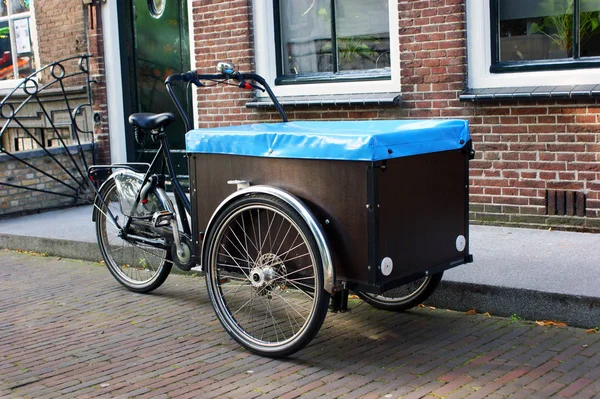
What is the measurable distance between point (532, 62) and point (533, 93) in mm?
375

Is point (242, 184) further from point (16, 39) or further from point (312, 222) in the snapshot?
point (16, 39)

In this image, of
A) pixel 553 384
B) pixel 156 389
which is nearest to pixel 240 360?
pixel 156 389

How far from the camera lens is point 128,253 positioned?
6.24 metres

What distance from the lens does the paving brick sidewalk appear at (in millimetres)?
3975

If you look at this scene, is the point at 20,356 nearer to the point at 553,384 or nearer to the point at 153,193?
the point at 153,193

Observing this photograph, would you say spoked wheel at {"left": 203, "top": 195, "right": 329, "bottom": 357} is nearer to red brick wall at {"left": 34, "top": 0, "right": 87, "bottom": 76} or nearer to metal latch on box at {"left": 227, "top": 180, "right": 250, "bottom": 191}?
metal latch on box at {"left": 227, "top": 180, "right": 250, "bottom": 191}

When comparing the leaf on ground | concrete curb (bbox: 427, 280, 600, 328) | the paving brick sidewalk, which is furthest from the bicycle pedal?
the leaf on ground

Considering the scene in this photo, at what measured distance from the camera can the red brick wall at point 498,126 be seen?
668cm

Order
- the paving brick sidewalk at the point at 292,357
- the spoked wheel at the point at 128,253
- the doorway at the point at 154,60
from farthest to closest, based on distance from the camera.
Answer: the doorway at the point at 154,60 < the spoked wheel at the point at 128,253 < the paving brick sidewalk at the point at 292,357

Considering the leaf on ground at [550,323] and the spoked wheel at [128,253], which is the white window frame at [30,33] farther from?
the leaf on ground at [550,323]

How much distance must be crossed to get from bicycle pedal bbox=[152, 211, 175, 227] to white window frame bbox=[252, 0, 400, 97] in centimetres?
295

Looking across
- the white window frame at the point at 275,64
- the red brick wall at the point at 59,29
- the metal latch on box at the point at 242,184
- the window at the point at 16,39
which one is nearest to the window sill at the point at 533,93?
the white window frame at the point at 275,64

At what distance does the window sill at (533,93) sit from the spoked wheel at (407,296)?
231cm

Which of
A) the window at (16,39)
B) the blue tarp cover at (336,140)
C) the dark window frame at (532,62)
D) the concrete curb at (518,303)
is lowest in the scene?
the concrete curb at (518,303)
